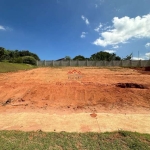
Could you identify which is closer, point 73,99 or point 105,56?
point 73,99

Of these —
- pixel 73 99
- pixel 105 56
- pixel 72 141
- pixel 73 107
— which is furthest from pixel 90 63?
pixel 72 141

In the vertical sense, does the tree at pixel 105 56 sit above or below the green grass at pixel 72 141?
above

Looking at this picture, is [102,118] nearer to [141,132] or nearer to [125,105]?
[141,132]

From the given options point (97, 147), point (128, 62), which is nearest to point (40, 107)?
point (97, 147)

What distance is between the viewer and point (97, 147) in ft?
8.53

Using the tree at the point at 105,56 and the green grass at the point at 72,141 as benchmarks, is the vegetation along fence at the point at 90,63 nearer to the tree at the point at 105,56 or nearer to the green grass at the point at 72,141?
the tree at the point at 105,56

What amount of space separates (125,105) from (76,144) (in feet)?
9.46

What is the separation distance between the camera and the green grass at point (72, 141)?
2.58 m

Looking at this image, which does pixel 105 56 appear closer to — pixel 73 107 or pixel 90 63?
pixel 90 63

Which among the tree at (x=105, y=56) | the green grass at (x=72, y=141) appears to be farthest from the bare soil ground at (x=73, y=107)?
the tree at (x=105, y=56)

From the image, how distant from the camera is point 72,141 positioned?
276cm

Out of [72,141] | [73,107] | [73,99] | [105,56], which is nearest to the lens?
Answer: [72,141]

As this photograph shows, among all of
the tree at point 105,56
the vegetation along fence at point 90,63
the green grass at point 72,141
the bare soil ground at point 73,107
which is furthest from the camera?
the tree at point 105,56

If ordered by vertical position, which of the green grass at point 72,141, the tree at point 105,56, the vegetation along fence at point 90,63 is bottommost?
the green grass at point 72,141
